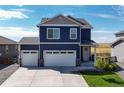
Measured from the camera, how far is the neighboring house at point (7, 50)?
4024cm

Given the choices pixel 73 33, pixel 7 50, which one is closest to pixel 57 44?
pixel 73 33

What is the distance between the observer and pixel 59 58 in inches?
1329

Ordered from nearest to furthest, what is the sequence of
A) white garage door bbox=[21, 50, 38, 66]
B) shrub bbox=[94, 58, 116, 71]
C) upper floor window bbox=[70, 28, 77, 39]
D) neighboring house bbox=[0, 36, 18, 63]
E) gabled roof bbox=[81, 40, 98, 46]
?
shrub bbox=[94, 58, 116, 71], upper floor window bbox=[70, 28, 77, 39], white garage door bbox=[21, 50, 38, 66], gabled roof bbox=[81, 40, 98, 46], neighboring house bbox=[0, 36, 18, 63]

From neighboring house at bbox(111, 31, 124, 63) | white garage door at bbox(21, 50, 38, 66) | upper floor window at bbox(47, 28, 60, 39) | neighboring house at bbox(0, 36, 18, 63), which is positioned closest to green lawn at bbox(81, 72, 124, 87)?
upper floor window at bbox(47, 28, 60, 39)

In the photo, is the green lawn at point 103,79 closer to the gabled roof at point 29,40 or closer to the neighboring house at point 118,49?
the gabled roof at point 29,40

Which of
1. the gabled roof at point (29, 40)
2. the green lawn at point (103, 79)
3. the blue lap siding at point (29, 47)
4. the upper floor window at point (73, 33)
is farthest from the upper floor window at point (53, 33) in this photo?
the green lawn at point (103, 79)

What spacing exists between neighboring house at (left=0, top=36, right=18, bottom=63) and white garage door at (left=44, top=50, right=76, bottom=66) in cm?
580

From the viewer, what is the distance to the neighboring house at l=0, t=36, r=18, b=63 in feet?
132

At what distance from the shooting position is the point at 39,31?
33.6 meters

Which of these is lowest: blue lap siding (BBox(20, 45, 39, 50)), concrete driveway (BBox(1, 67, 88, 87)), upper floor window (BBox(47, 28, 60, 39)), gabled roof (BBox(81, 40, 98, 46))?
concrete driveway (BBox(1, 67, 88, 87))

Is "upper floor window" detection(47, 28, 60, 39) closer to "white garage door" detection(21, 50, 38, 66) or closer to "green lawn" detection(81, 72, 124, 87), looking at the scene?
"white garage door" detection(21, 50, 38, 66)

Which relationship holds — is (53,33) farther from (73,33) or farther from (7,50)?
(7,50)
